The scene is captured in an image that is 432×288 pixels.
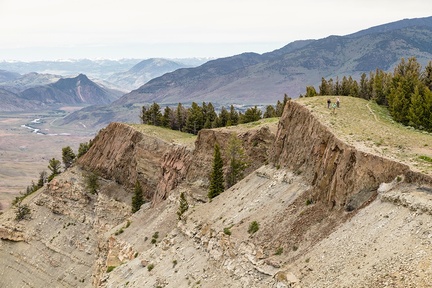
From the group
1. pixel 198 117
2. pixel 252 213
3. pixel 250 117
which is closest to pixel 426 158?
pixel 252 213

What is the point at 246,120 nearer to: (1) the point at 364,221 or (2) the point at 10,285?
(2) the point at 10,285

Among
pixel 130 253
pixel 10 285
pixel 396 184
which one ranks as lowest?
pixel 10 285

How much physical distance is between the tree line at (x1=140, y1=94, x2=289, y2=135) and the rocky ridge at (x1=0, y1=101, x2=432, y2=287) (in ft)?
56.2

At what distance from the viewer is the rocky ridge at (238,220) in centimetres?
3172

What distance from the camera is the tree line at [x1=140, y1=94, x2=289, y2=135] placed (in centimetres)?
10675

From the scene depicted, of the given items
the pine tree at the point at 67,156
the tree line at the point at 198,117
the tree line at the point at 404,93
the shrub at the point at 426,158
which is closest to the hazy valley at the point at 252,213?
the shrub at the point at 426,158

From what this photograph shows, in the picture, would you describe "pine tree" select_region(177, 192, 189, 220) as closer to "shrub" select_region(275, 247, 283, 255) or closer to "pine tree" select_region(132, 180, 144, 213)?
"pine tree" select_region(132, 180, 144, 213)

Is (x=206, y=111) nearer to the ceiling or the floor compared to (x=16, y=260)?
nearer to the ceiling

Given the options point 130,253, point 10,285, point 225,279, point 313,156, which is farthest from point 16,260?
point 313,156

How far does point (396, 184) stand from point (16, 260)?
78574mm

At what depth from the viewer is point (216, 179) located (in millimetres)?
67125

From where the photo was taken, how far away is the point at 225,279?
43219mm

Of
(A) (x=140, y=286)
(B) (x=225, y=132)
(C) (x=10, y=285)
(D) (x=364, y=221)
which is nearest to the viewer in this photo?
(D) (x=364, y=221)

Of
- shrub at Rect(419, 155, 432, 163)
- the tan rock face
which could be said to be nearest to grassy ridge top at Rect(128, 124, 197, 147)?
the tan rock face
